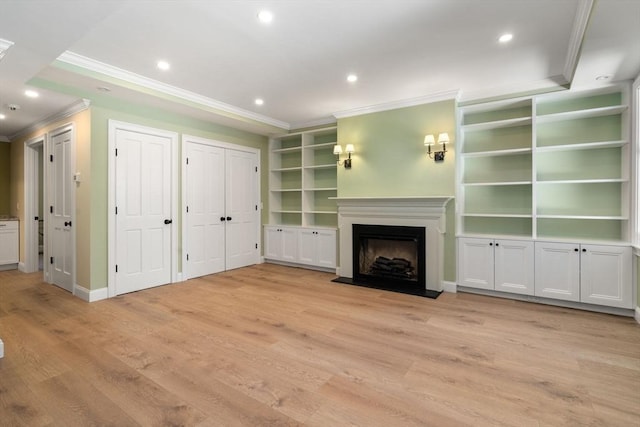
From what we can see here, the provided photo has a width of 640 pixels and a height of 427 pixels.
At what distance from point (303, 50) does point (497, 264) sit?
11.3ft

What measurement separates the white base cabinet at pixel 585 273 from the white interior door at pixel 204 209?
15.4 ft

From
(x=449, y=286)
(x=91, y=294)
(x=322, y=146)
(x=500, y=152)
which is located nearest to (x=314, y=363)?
(x=449, y=286)

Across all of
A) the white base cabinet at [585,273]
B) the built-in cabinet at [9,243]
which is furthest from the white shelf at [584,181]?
the built-in cabinet at [9,243]

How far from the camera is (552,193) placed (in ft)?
13.1

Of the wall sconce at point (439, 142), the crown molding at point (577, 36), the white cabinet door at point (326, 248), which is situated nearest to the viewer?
the crown molding at point (577, 36)

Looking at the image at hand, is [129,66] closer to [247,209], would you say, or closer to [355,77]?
[355,77]

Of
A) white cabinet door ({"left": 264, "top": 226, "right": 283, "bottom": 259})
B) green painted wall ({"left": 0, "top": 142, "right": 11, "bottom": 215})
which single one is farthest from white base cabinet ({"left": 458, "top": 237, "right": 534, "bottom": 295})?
green painted wall ({"left": 0, "top": 142, "right": 11, "bottom": 215})

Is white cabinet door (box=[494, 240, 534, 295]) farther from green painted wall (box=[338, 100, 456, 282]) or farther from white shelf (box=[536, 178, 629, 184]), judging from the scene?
white shelf (box=[536, 178, 629, 184])

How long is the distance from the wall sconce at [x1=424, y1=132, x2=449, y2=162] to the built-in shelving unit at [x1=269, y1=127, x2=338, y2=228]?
174 centimetres

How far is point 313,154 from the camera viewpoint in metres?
6.11

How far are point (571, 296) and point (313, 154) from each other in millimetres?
4465

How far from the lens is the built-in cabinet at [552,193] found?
3.48 meters

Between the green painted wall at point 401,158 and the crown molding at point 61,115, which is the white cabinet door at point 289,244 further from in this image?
the crown molding at point 61,115

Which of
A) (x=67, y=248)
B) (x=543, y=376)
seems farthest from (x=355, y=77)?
(x=67, y=248)
